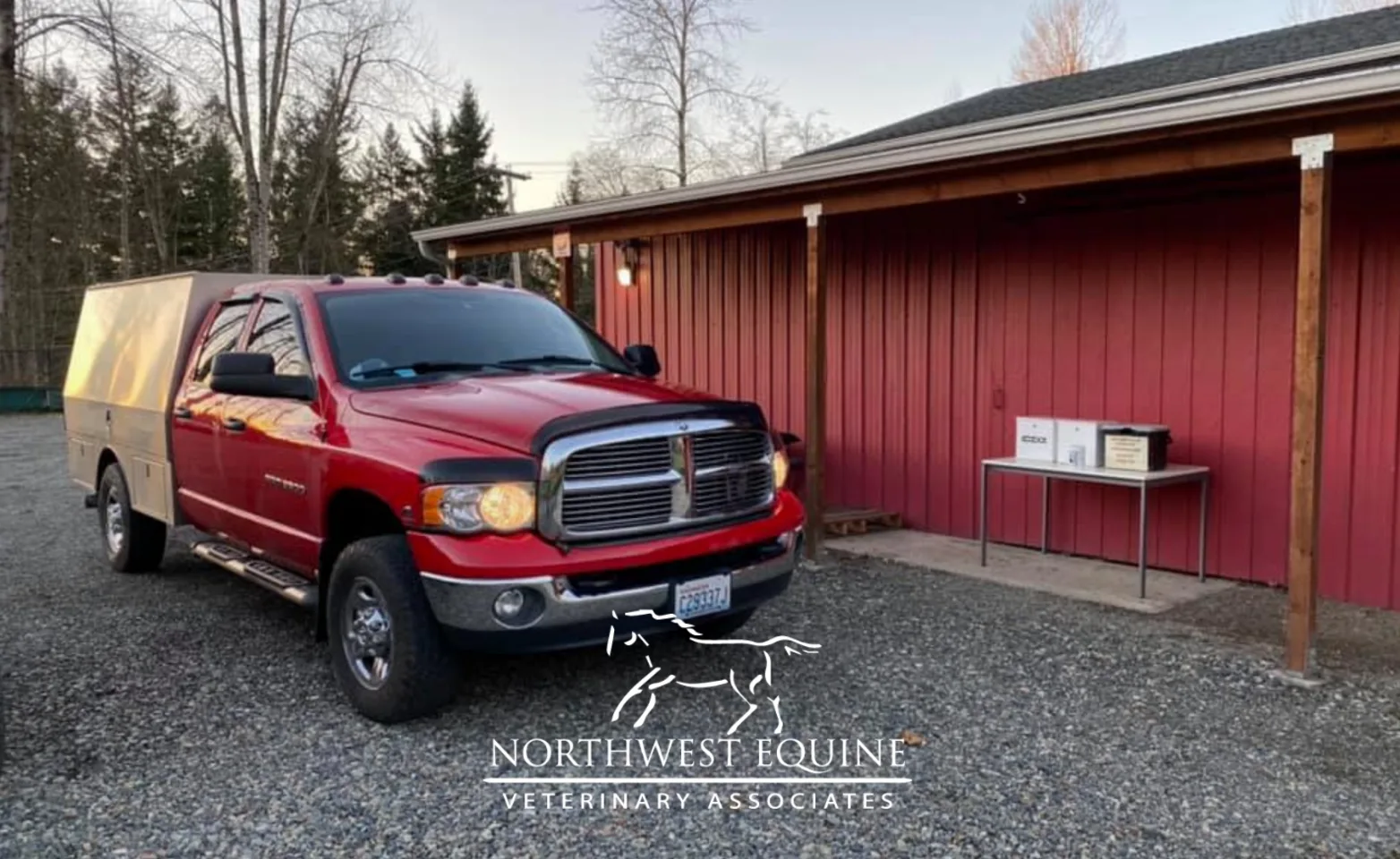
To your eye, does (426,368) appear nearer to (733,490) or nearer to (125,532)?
(733,490)

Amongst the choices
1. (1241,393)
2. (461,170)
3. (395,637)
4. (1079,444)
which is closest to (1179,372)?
(1241,393)

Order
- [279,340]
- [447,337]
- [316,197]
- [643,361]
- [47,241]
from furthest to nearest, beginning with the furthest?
[47,241] < [316,197] < [643,361] < [279,340] < [447,337]

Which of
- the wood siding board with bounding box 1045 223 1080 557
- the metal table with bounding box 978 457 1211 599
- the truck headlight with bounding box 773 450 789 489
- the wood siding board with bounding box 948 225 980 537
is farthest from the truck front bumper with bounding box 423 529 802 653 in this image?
the wood siding board with bounding box 948 225 980 537

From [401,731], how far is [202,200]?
95.2 ft

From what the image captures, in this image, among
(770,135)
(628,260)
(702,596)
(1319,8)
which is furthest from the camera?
(770,135)

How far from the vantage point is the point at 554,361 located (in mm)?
4812

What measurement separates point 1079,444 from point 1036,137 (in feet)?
7.10


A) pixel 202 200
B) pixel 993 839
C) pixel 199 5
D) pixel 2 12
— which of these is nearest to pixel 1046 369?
pixel 993 839

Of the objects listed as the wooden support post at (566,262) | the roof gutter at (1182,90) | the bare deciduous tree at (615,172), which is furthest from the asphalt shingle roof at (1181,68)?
the bare deciduous tree at (615,172)

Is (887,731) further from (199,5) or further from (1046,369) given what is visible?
(199,5)

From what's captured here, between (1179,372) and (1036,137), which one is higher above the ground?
(1036,137)

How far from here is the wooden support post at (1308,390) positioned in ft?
14.1

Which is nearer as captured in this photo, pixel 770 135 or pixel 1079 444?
pixel 1079 444

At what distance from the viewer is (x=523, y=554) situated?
3.50 meters
